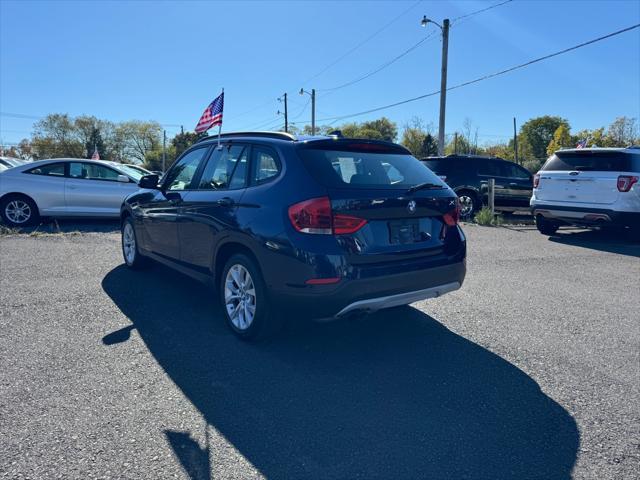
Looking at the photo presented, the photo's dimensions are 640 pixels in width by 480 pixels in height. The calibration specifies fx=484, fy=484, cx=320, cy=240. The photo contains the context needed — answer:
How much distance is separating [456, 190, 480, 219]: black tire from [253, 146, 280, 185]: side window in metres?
10.6

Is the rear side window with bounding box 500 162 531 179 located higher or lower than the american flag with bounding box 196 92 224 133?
lower

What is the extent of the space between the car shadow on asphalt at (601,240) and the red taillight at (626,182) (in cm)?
114

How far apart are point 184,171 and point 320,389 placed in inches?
116

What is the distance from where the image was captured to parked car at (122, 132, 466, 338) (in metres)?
3.38

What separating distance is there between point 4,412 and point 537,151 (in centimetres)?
9490

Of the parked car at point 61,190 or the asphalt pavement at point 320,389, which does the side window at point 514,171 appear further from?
the parked car at point 61,190

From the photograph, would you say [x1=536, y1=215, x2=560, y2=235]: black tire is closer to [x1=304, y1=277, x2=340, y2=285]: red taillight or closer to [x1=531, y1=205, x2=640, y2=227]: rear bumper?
[x1=531, y1=205, x2=640, y2=227]: rear bumper

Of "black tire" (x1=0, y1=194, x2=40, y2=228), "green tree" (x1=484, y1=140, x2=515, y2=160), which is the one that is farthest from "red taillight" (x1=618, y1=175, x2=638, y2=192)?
"green tree" (x1=484, y1=140, x2=515, y2=160)

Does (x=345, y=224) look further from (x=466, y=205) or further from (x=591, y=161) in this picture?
(x=466, y=205)

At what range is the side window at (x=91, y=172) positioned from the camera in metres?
10.6

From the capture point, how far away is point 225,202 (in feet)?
13.4

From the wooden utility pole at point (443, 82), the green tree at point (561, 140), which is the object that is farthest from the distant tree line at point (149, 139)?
the wooden utility pole at point (443, 82)

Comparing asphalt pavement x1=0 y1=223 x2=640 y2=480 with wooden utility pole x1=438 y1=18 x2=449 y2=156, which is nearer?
asphalt pavement x1=0 y1=223 x2=640 y2=480

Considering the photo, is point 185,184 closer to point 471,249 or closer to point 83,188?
point 471,249
